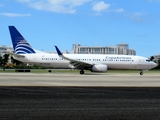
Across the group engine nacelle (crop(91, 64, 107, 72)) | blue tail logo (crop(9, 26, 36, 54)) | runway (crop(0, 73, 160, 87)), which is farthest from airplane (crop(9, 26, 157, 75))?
runway (crop(0, 73, 160, 87))

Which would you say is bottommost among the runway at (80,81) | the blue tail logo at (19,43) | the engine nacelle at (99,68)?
the runway at (80,81)

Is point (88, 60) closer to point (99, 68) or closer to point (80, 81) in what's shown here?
point (99, 68)

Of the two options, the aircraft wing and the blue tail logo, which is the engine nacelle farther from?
the blue tail logo

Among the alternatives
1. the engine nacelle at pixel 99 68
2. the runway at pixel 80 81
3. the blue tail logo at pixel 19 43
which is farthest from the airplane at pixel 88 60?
the runway at pixel 80 81

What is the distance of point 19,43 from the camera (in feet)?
161

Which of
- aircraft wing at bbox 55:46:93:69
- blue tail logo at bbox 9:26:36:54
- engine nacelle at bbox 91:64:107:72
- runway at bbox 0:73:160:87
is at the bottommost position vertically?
runway at bbox 0:73:160:87

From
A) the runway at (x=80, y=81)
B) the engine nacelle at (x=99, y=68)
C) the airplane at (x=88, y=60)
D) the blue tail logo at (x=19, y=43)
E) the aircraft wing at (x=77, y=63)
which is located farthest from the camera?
the blue tail logo at (x=19, y=43)

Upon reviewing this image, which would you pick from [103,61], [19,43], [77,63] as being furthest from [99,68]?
[19,43]

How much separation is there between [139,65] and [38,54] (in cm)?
1610

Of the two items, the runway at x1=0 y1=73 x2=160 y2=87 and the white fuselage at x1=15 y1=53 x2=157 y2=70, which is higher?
the white fuselage at x1=15 y1=53 x2=157 y2=70

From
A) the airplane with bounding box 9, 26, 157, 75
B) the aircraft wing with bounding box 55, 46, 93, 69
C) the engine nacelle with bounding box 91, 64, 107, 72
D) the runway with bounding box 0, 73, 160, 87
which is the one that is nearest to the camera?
the runway with bounding box 0, 73, 160, 87

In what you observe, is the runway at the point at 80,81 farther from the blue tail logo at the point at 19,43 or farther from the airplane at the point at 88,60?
the blue tail logo at the point at 19,43

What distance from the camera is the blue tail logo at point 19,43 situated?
49062 millimetres

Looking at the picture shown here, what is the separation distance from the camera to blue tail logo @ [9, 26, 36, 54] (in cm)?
4906
